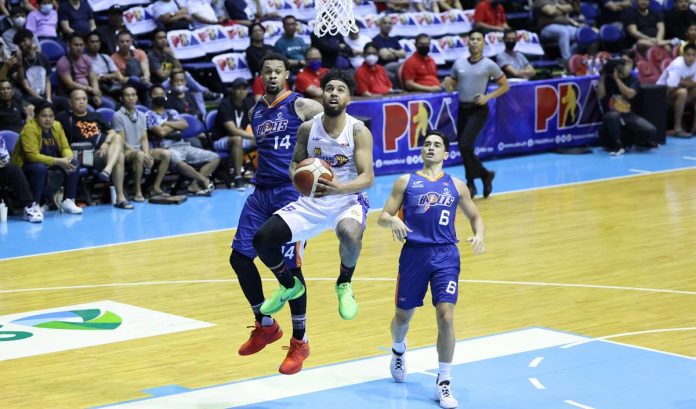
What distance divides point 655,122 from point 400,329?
44.1 feet

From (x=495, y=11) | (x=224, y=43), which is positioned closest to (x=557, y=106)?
(x=495, y=11)

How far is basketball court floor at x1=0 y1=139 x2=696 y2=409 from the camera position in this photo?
866cm

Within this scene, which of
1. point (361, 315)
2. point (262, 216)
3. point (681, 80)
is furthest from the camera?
point (681, 80)

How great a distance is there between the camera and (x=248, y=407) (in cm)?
830

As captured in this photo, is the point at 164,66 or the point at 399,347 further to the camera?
the point at 164,66

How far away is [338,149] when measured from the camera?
837cm

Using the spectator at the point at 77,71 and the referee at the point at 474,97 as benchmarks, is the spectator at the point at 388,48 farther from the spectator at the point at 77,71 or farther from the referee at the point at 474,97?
the spectator at the point at 77,71

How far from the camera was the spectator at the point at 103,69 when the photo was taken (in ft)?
57.2

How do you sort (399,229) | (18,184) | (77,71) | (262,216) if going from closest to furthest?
1. (399,229)
2. (262,216)
3. (18,184)
4. (77,71)

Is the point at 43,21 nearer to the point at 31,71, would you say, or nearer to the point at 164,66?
the point at 31,71

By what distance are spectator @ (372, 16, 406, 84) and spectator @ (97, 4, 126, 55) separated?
4.80 meters

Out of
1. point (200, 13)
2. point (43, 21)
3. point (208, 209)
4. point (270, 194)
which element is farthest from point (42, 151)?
point (270, 194)

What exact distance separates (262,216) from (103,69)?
9.36m

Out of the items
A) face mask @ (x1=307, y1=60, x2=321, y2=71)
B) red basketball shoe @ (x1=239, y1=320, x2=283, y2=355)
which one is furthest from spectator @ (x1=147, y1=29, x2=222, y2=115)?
red basketball shoe @ (x1=239, y1=320, x2=283, y2=355)
